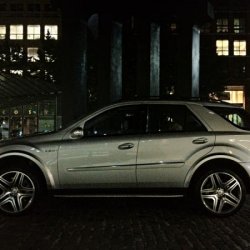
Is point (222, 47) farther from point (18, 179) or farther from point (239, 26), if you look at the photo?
point (18, 179)

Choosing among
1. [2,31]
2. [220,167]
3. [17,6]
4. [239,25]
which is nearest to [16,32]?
[2,31]

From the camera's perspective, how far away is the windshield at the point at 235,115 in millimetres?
8398

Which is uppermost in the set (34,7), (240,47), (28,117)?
(34,7)

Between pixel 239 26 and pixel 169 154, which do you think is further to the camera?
pixel 239 26

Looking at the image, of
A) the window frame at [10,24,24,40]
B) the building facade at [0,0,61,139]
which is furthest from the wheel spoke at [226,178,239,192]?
the window frame at [10,24,24,40]

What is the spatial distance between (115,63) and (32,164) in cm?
1433

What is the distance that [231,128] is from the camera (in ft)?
27.3

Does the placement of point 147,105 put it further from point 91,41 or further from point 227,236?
point 91,41

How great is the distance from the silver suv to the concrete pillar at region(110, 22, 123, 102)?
45.0 feet

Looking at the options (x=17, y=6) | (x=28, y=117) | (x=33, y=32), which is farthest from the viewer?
(x=17, y=6)

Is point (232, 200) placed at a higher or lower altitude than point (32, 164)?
lower

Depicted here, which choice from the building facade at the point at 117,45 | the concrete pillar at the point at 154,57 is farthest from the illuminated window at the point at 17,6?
the concrete pillar at the point at 154,57

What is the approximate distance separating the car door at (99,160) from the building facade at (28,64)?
14.7 metres

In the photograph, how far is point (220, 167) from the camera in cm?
831
